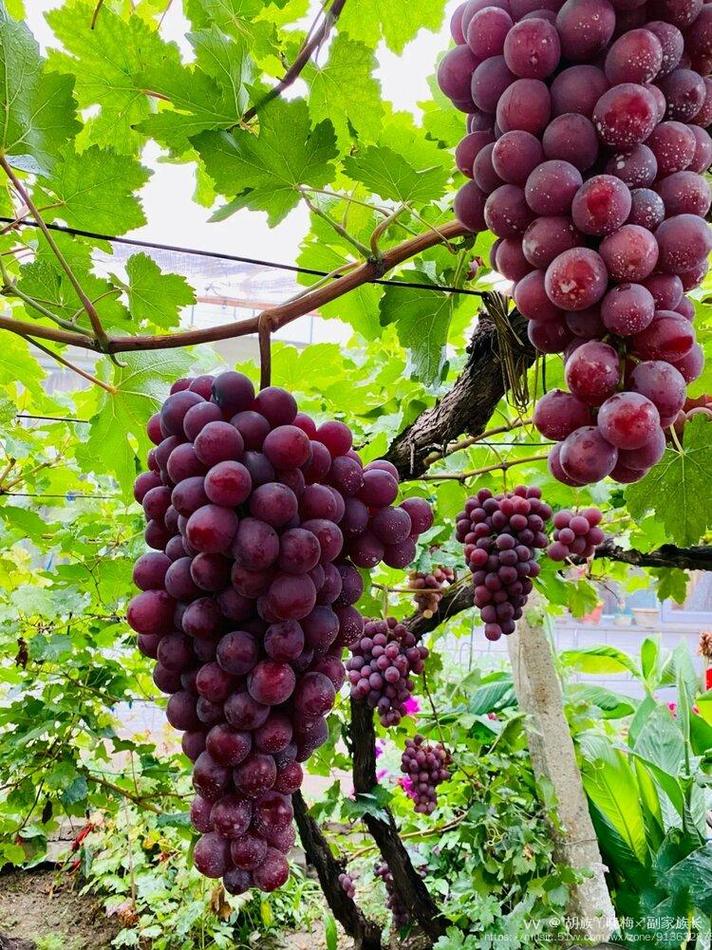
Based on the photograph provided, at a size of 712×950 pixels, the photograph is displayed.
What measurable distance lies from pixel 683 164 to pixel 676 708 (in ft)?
12.1

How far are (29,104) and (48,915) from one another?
11.1 ft

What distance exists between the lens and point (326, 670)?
634mm

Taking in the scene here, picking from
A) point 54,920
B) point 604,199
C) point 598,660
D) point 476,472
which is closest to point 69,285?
point 604,199

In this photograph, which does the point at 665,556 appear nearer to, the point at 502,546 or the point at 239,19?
the point at 502,546

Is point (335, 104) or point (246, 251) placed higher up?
point (246, 251)

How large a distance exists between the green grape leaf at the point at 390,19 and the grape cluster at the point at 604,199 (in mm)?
468

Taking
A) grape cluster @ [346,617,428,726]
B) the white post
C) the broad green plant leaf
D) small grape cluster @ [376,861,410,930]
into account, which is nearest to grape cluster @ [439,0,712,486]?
grape cluster @ [346,617,428,726]

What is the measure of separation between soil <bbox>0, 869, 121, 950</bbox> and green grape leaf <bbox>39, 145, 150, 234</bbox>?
2807mm

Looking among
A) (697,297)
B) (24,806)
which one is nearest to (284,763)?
(697,297)

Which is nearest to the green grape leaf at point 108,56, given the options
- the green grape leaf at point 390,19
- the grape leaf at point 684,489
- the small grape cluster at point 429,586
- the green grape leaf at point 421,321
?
the green grape leaf at point 390,19

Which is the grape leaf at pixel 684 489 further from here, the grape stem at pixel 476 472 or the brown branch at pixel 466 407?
the grape stem at pixel 476 472

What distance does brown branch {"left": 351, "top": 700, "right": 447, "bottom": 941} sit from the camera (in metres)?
2.10

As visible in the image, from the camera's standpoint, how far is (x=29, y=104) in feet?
2.39

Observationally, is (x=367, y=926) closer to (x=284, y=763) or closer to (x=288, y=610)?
(x=284, y=763)
